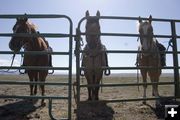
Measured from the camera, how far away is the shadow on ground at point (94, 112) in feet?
21.5

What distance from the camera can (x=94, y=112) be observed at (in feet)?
23.4

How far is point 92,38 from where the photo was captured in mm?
7555

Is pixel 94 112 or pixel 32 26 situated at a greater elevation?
pixel 32 26

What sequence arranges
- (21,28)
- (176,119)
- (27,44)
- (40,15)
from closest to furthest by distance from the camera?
(176,119) < (40,15) < (21,28) < (27,44)

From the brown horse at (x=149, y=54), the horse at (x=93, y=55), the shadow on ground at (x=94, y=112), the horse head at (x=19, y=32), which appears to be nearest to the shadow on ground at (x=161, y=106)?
the brown horse at (x=149, y=54)

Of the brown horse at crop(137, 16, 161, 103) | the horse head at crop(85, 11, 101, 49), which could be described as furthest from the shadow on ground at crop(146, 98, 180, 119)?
the horse head at crop(85, 11, 101, 49)

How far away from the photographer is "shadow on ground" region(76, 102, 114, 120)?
6551 mm

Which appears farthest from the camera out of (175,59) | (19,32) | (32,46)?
(32,46)

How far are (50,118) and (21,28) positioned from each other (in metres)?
2.68

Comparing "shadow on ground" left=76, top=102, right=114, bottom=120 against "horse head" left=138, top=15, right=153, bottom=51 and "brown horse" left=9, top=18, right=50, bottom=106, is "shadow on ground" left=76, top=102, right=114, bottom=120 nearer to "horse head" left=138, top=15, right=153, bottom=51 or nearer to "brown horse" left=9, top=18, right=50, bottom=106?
"brown horse" left=9, top=18, right=50, bottom=106

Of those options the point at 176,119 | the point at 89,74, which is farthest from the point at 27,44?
the point at 176,119

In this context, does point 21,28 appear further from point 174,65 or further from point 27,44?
point 174,65

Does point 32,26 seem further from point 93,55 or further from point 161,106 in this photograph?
point 161,106

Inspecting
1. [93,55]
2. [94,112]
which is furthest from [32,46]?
[94,112]
